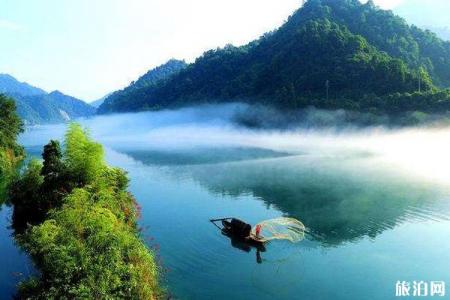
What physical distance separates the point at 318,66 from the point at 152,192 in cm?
7132

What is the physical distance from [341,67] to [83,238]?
90557 mm

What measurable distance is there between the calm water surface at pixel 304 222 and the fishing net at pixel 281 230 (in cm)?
55

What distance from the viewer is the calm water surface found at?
23.2 metres

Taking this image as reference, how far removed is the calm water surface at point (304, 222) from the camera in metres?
23.2

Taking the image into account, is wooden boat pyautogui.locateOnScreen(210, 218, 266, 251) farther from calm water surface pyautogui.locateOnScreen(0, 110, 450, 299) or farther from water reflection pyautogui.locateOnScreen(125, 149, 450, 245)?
water reflection pyautogui.locateOnScreen(125, 149, 450, 245)

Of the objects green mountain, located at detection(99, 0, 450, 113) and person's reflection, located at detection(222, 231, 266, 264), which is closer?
person's reflection, located at detection(222, 231, 266, 264)

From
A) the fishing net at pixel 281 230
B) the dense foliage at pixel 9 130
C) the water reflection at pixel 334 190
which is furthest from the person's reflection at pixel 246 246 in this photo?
the dense foliage at pixel 9 130

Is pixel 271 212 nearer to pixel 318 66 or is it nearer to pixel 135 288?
pixel 135 288

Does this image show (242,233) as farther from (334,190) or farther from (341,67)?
(341,67)

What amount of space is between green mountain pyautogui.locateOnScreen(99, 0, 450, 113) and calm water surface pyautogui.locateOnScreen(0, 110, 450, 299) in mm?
31151

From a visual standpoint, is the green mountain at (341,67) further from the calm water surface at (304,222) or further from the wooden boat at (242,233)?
the wooden boat at (242,233)

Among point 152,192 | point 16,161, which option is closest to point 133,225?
point 152,192

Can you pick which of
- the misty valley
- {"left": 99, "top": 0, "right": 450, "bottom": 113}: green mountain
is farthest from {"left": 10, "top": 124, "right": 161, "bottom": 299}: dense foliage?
{"left": 99, "top": 0, "right": 450, "bottom": 113}: green mountain

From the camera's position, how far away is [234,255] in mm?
26766
